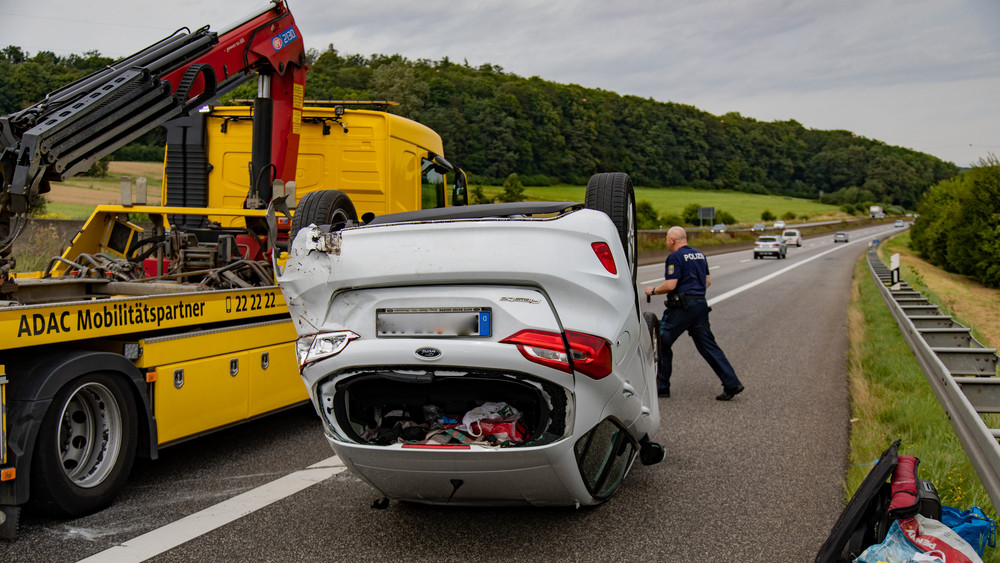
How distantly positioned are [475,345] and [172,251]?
424cm

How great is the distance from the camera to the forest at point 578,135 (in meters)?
18.1

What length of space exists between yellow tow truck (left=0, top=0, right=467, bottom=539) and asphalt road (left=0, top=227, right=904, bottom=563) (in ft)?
1.05

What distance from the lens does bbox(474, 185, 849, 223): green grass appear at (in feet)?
289

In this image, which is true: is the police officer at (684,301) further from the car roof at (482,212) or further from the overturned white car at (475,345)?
the overturned white car at (475,345)

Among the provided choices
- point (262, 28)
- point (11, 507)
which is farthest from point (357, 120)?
point (11, 507)

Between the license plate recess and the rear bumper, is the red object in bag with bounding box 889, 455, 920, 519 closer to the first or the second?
the rear bumper

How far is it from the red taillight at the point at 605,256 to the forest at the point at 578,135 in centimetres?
514

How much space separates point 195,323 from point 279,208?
1.81m

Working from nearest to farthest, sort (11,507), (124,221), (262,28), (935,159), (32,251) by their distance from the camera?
(11,507) → (124,221) → (262,28) → (32,251) → (935,159)

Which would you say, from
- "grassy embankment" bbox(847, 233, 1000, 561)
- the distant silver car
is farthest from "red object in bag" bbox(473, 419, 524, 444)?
the distant silver car

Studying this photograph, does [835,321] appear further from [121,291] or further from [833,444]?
[121,291]

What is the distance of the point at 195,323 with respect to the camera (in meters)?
5.07

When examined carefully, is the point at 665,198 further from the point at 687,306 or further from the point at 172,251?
the point at 172,251

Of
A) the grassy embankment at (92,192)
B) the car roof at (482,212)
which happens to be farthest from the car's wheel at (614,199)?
the grassy embankment at (92,192)
